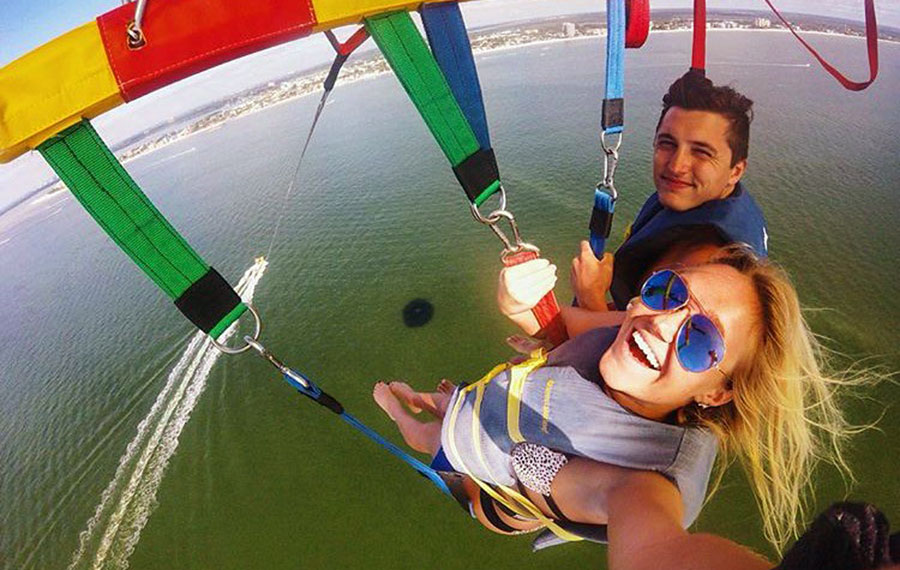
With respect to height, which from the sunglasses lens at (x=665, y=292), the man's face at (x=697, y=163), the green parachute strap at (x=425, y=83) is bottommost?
the man's face at (x=697, y=163)

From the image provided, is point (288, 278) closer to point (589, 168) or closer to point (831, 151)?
point (589, 168)

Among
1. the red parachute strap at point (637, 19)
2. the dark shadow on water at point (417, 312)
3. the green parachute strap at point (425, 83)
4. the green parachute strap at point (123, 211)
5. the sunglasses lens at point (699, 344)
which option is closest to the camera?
the green parachute strap at point (123, 211)

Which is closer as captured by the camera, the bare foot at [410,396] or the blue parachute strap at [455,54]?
the blue parachute strap at [455,54]

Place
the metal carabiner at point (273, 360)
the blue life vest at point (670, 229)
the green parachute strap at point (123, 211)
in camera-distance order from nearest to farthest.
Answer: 1. the green parachute strap at point (123, 211)
2. the metal carabiner at point (273, 360)
3. the blue life vest at point (670, 229)

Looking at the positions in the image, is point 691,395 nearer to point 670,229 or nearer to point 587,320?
point 587,320

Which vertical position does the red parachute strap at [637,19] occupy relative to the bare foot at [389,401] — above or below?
above

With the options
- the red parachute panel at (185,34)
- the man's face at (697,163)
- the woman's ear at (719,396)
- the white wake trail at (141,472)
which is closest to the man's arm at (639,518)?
the woman's ear at (719,396)

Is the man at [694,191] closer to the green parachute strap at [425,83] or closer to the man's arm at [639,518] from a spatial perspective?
the man's arm at [639,518]
